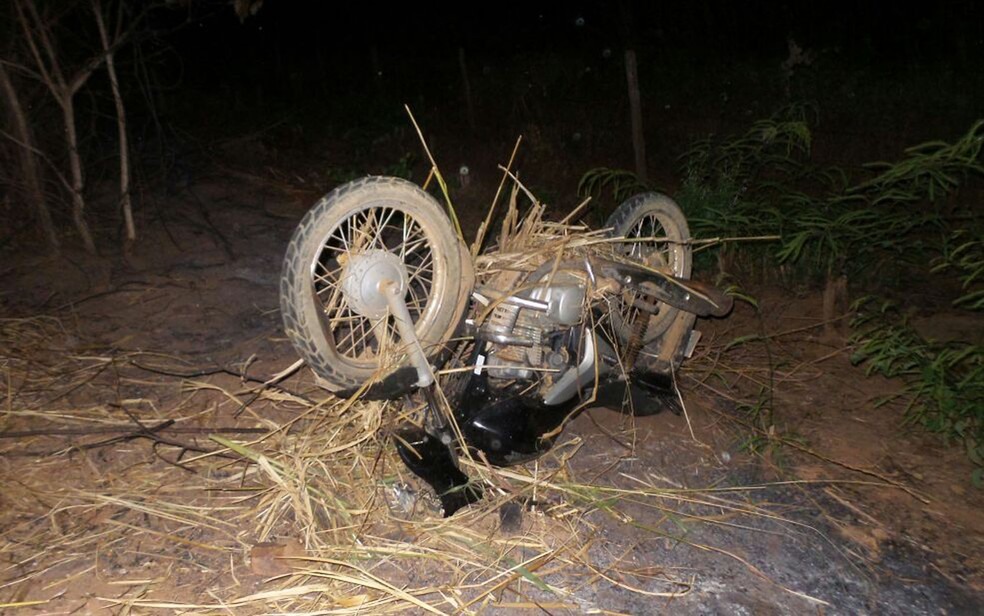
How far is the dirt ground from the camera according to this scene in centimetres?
252

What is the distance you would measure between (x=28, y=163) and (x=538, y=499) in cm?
463

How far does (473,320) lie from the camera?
2.87 metres

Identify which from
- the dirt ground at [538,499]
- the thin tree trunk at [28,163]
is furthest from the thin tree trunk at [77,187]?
the dirt ground at [538,499]

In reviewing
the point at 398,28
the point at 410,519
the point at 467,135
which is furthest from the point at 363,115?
the point at 410,519

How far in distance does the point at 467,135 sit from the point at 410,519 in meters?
8.25

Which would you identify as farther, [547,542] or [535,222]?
[535,222]

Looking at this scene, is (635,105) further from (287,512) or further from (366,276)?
(287,512)

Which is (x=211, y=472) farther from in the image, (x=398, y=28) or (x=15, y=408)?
(x=398, y=28)

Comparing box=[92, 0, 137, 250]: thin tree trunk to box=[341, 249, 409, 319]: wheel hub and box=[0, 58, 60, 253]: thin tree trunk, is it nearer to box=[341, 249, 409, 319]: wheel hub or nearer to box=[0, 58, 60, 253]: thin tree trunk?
box=[0, 58, 60, 253]: thin tree trunk

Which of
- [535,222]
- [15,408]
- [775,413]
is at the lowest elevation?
[775,413]

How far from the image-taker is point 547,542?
2.77 m

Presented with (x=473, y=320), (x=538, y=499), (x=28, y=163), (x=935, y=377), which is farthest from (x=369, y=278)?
(x=28, y=163)

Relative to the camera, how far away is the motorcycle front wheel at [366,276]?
7.71 feet

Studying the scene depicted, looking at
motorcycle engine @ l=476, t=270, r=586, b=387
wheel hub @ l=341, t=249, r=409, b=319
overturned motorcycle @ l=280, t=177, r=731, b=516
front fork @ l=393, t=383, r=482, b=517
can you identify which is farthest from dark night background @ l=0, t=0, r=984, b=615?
wheel hub @ l=341, t=249, r=409, b=319
